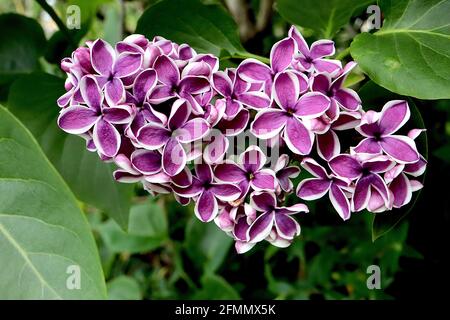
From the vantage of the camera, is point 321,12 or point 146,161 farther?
point 321,12

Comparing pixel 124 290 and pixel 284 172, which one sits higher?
pixel 284 172

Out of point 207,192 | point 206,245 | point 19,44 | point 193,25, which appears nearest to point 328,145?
point 207,192

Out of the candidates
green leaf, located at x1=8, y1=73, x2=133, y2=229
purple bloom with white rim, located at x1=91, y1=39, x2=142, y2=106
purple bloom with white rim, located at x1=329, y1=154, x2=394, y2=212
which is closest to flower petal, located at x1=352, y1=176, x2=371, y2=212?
purple bloom with white rim, located at x1=329, y1=154, x2=394, y2=212

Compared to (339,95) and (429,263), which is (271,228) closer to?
(339,95)

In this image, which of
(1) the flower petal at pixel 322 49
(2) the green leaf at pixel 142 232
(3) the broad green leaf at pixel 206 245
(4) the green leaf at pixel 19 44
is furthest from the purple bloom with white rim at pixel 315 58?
(2) the green leaf at pixel 142 232

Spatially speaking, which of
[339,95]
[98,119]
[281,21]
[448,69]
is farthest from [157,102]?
[281,21]

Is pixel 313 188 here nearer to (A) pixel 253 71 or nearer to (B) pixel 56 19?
(A) pixel 253 71
